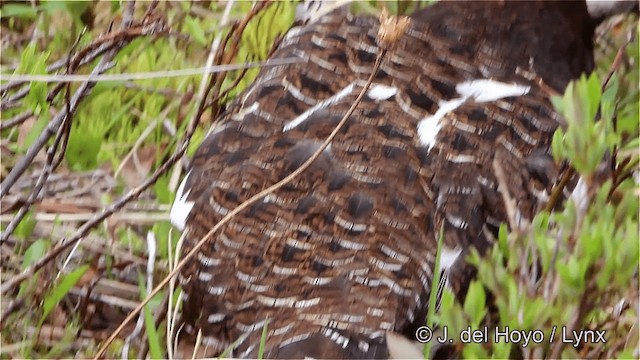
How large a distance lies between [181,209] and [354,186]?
290 millimetres

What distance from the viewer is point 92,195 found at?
156cm

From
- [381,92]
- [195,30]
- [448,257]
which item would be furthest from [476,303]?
[195,30]

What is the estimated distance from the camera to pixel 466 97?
134 cm

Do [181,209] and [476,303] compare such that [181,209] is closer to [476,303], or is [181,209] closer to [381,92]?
[381,92]

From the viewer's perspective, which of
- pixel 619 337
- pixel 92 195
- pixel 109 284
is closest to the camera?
pixel 619 337

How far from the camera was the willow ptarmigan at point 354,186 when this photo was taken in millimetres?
1090

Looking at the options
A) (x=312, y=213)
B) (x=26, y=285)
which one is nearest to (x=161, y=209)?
(x=26, y=285)

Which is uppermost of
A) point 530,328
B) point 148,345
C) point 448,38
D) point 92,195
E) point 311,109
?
point 448,38

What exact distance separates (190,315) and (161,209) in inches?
11.9

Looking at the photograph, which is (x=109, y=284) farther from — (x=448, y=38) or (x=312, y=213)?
(x=448, y=38)

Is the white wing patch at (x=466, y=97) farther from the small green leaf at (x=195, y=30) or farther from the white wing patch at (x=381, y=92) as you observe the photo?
the small green leaf at (x=195, y=30)

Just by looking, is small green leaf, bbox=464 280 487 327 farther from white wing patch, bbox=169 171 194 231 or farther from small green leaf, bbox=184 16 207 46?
small green leaf, bbox=184 16 207 46

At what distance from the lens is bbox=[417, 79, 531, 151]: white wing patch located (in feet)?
4.06

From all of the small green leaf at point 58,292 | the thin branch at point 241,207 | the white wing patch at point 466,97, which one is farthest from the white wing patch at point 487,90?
the small green leaf at point 58,292
